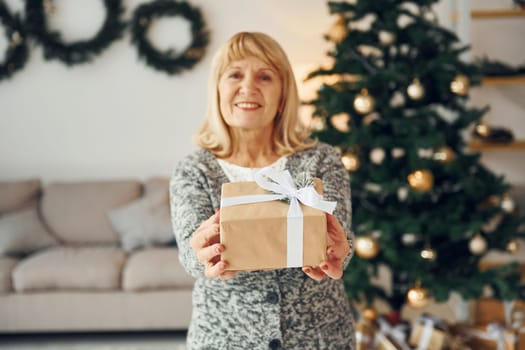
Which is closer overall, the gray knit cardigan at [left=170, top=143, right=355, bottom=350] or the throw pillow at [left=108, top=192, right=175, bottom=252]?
the gray knit cardigan at [left=170, top=143, right=355, bottom=350]

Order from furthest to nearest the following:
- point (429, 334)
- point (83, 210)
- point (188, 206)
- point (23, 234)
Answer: point (83, 210)
point (23, 234)
point (429, 334)
point (188, 206)

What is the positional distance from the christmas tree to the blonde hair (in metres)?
0.88

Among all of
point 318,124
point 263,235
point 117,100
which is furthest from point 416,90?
point 117,100

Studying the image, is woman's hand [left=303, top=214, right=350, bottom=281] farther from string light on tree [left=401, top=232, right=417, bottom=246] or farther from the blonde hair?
string light on tree [left=401, top=232, right=417, bottom=246]

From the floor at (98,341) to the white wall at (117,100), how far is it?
3.93 ft

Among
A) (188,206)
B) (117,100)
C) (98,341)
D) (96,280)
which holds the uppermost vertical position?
(188,206)

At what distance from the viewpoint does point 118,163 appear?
372 centimetres

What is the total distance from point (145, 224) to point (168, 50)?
4.17ft

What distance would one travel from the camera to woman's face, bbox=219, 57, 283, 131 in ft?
3.79

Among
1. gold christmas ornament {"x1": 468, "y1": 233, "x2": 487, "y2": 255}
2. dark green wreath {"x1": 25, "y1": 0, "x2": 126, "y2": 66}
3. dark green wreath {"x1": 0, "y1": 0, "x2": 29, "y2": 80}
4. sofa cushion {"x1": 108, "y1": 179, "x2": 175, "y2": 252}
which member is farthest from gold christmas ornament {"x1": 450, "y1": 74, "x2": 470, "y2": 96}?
dark green wreath {"x1": 0, "y1": 0, "x2": 29, "y2": 80}

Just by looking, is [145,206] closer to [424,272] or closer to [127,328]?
[127,328]

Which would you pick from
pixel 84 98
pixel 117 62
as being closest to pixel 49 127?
pixel 84 98

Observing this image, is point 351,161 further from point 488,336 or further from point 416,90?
point 488,336

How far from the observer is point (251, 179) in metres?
1.17
